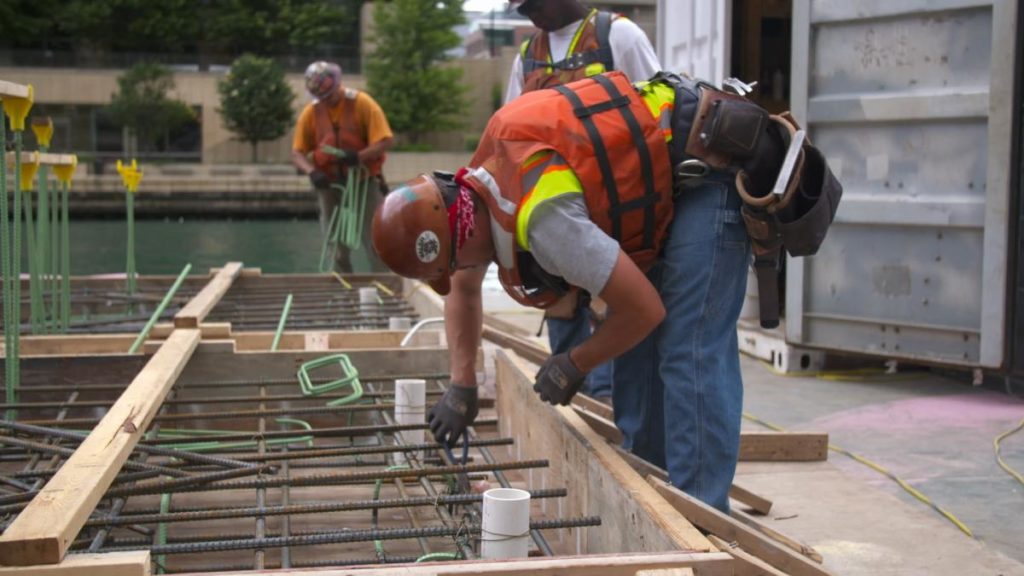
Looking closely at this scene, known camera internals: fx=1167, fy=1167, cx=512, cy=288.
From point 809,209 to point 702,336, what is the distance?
0.43m

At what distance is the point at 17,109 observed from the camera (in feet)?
13.9

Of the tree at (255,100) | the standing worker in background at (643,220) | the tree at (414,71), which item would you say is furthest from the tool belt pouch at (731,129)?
the tree at (414,71)

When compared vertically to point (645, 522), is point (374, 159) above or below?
above

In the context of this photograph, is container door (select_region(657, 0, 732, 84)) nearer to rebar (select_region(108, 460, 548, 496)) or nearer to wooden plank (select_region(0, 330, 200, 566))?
wooden plank (select_region(0, 330, 200, 566))

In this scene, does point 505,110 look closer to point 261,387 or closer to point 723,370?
point 723,370

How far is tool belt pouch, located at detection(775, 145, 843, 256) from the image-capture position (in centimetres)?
295

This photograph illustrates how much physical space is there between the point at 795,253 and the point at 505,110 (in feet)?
2.74

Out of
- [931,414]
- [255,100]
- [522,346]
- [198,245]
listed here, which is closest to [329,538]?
[522,346]

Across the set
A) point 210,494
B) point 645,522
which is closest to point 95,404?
point 210,494

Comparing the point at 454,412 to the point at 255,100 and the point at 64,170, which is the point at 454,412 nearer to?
the point at 64,170

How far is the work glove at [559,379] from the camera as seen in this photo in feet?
9.76

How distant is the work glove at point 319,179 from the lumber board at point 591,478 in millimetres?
5147

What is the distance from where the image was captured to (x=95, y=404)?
13.7ft

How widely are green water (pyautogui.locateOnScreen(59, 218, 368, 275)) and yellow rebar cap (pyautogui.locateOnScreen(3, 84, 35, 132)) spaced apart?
31.3 ft
